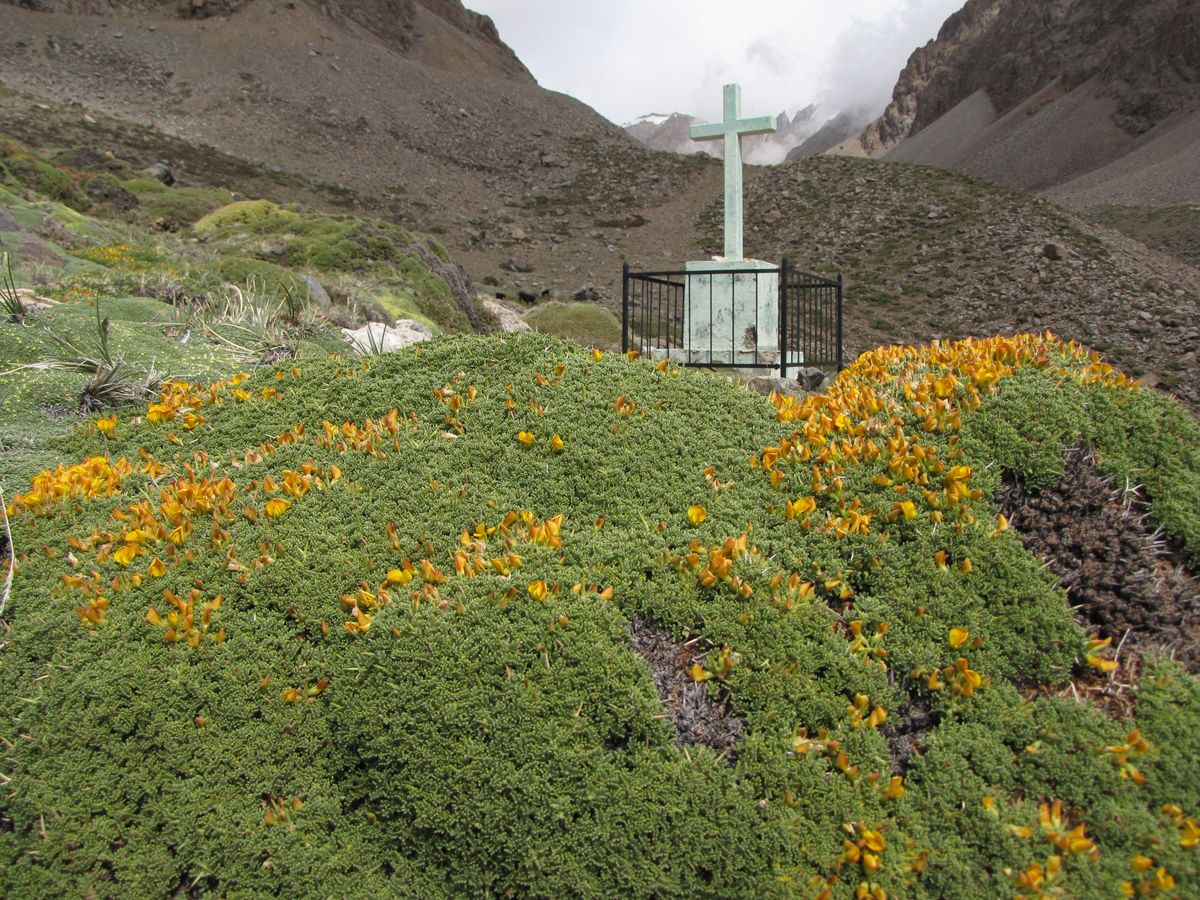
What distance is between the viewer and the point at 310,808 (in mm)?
2488

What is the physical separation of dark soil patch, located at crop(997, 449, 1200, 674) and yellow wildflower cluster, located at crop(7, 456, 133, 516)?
12.9ft

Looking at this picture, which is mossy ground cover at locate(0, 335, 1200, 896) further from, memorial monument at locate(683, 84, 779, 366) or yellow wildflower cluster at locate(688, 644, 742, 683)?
memorial monument at locate(683, 84, 779, 366)

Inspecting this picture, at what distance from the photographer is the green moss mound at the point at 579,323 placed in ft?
50.9

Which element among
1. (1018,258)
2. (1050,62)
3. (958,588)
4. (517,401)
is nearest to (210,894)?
(517,401)

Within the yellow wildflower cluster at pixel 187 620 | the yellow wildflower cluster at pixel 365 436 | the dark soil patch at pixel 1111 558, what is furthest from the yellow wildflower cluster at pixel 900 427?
the yellow wildflower cluster at pixel 187 620

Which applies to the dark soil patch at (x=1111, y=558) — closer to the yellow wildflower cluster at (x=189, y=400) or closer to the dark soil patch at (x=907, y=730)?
the dark soil patch at (x=907, y=730)

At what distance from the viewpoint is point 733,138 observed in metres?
10.2

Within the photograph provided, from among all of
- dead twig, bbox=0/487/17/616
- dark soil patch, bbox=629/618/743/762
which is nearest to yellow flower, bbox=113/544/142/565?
dead twig, bbox=0/487/17/616

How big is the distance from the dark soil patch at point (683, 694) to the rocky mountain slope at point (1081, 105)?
47593 mm

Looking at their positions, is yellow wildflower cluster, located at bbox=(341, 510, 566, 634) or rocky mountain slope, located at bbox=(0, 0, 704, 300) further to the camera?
rocky mountain slope, located at bbox=(0, 0, 704, 300)

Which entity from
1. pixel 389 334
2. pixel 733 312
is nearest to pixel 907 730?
pixel 389 334

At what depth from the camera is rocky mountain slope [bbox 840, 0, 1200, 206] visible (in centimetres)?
4906

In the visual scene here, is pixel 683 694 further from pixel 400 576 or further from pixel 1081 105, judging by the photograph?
pixel 1081 105

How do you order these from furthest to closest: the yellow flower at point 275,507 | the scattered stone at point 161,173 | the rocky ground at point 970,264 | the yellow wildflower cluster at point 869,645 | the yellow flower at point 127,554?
1. the scattered stone at point 161,173
2. the rocky ground at point 970,264
3. the yellow flower at point 275,507
4. the yellow flower at point 127,554
5. the yellow wildflower cluster at point 869,645
